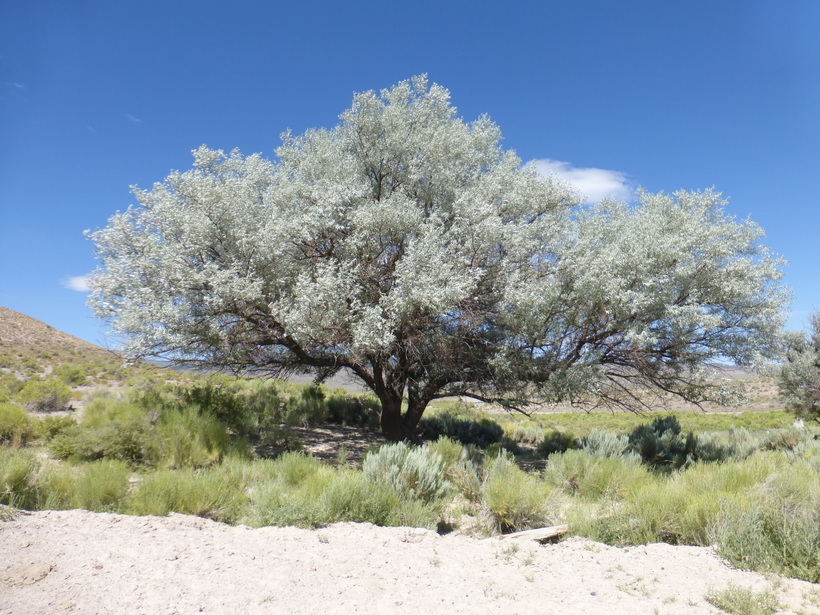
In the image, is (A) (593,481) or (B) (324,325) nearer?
(A) (593,481)

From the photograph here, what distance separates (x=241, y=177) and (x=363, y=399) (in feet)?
37.1

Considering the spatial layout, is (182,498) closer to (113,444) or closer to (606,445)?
(113,444)

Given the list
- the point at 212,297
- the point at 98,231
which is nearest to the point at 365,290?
the point at 212,297

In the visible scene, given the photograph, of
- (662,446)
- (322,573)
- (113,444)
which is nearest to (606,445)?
(662,446)

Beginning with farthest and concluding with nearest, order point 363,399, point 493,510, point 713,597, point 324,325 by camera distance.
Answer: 1. point 363,399
2. point 324,325
3. point 493,510
4. point 713,597

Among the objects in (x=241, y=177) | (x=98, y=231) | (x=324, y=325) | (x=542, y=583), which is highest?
(x=241, y=177)

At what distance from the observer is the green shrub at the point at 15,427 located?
30.4 ft

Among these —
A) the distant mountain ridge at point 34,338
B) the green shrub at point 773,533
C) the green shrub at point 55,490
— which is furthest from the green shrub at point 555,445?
the distant mountain ridge at point 34,338

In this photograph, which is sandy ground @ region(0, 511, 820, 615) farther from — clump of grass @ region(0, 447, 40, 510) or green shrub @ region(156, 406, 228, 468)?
green shrub @ region(156, 406, 228, 468)

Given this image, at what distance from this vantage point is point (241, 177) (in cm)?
1104

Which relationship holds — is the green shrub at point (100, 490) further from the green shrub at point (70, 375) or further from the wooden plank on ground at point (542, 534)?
the green shrub at point (70, 375)

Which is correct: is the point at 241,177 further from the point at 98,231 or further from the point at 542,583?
the point at 542,583

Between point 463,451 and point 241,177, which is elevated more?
point 241,177

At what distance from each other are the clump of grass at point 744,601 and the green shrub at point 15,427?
10.9 m
